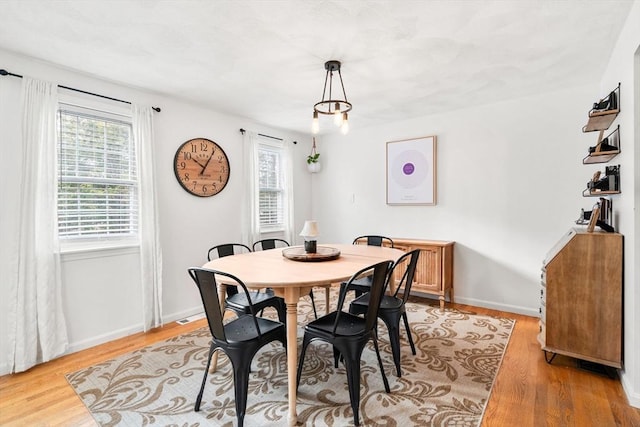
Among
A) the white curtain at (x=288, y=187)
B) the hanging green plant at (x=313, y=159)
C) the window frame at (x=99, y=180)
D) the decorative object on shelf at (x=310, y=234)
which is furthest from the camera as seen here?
the hanging green plant at (x=313, y=159)

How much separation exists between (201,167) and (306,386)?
270 cm

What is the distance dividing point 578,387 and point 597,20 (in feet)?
8.01

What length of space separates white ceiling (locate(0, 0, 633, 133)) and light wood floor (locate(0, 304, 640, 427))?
2.39 metres

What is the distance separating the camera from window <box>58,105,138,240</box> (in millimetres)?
2891

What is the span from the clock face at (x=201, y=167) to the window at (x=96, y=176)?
507mm

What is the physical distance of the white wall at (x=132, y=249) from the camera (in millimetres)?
2553

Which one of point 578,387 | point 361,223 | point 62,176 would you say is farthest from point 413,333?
Answer: point 62,176

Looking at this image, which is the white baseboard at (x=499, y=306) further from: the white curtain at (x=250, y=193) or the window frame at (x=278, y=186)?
the white curtain at (x=250, y=193)

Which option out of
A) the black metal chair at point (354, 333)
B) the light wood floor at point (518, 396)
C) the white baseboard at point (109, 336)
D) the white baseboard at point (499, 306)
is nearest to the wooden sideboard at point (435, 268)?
the white baseboard at point (499, 306)

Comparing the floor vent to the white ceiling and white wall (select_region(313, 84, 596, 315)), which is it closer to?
the white ceiling

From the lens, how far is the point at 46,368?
2.60 m

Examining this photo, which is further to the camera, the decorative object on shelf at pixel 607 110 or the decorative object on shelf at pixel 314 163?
the decorative object on shelf at pixel 314 163

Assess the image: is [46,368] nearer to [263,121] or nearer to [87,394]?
[87,394]

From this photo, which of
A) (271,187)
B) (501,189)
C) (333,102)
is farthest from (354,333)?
(271,187)
